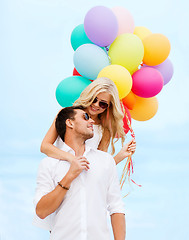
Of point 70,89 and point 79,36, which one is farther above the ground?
point 79,36

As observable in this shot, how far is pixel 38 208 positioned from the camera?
211cm

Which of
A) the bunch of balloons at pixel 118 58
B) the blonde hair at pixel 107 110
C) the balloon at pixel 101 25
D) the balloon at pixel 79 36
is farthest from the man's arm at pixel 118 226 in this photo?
the balloon at pixel 79 36

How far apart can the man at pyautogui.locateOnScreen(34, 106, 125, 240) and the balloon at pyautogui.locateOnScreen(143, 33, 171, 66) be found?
1.59 meters

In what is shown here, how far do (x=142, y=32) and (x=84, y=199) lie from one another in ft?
8.00

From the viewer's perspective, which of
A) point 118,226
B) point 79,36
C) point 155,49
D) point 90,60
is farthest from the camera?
point 79,36

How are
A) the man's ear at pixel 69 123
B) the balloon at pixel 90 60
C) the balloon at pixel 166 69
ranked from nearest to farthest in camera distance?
the man's ear at pixel 69 123, the balloon at pixel 90 60, the balloon at pixel 166 69

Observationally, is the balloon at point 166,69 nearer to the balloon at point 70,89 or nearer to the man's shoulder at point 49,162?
the balloon at point 70,89

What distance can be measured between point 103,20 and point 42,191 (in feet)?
6.41

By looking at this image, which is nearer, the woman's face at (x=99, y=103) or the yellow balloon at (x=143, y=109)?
the woman's face at (x=99, y=103)

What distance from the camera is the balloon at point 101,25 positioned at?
3.43 meters

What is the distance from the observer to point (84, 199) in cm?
214

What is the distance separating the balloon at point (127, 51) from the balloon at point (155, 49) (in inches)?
6.1

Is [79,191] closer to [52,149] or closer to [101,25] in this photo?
[52,149]

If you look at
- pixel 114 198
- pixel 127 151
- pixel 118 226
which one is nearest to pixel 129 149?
pixel 127 151
